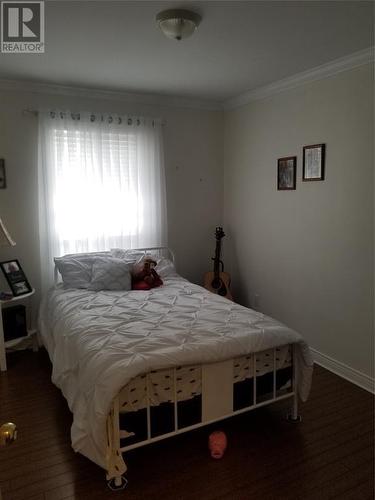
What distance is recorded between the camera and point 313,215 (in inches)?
135

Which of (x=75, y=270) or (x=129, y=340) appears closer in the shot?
(x=129, y=340)

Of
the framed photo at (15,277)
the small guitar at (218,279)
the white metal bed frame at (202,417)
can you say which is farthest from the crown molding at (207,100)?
the white metal bed frame at (202,417)

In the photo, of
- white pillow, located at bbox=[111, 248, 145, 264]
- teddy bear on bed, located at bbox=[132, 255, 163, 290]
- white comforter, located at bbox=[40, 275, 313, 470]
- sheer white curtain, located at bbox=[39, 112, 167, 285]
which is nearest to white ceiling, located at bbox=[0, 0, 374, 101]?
sheer white curtain, located at bbox=[39, 112, 167, 285]

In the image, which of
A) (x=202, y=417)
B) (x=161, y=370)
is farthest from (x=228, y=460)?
(x=161, y=370)

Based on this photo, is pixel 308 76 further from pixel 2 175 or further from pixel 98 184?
pixel 2 175

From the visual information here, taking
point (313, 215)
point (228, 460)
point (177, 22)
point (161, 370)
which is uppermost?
point (177, 22)

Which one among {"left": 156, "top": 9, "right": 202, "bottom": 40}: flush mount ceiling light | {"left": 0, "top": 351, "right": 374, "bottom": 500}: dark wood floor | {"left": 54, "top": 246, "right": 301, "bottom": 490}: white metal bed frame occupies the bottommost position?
{"left": 0, "top": 351, "right": 374, "bottom": 500}: dark wood floor

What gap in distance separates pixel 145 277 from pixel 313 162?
183 centimetres

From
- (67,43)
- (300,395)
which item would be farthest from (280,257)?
(67,43)

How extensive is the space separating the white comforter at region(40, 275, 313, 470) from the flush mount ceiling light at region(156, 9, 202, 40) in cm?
181

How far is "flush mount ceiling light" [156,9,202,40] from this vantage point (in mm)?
2211

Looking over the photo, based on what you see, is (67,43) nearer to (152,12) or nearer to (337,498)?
(152,12)

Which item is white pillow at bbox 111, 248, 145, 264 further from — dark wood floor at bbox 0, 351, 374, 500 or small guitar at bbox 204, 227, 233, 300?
dark wood floor at bbox 0, 351, 374, 500

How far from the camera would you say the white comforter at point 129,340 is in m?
1.99
